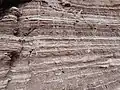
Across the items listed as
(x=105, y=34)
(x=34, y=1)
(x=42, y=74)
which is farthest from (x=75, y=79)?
(x=34, y=1)

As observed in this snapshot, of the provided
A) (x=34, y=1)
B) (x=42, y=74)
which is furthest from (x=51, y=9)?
(x=42, y=74)

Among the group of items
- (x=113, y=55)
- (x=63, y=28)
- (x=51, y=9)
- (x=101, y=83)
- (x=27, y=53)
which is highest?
(x=51, y=9)

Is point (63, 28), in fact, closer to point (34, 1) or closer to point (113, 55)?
point (34, 1)

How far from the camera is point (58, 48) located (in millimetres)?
3934

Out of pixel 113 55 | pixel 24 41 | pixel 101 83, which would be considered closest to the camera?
pixel 24 41

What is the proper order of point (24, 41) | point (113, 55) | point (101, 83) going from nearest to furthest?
point (24, 41) < point (101, 83) < point (113, 55)

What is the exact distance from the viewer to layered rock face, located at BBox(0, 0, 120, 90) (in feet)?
11.9

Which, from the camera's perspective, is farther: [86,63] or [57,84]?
[86,63]

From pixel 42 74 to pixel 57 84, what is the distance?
1.07 feet

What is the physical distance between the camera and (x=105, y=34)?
4664 millimetres

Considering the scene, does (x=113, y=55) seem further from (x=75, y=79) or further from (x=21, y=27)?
(x=21, y=27)

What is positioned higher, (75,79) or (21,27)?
(21,27)

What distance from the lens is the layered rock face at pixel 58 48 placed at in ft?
11.9

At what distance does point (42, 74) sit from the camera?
3691 mm
